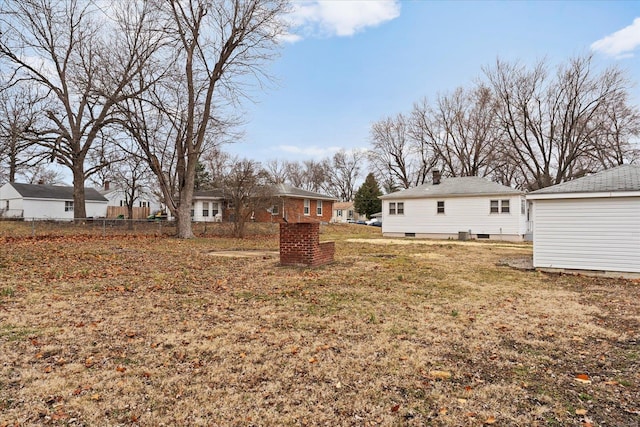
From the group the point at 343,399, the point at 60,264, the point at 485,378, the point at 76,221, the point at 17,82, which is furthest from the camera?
the point at 76,221

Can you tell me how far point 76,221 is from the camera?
20.7 metres

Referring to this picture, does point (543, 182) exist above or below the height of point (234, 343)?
above

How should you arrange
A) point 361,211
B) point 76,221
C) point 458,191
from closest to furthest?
point 76,221
point 458,191
point 361,211

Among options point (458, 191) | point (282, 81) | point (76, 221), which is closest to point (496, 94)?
point (458, 191)

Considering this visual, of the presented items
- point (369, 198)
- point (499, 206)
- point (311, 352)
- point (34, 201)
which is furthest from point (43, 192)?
point (311, 352)

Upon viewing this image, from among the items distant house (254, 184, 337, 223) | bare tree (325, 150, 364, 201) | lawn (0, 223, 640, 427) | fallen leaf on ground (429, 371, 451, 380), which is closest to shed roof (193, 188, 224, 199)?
distant house (254, 184, 337, 223)

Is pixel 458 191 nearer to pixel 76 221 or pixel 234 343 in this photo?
pixel 234 343

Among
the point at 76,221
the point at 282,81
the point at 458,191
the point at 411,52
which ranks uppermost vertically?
the point at 411,52

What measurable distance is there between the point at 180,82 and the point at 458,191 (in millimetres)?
16491

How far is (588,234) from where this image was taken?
29.6 ft

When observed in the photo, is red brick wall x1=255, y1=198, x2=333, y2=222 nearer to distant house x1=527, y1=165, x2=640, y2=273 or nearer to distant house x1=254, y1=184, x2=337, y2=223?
distant house x1=254, y1=184, x2=337, y2=223

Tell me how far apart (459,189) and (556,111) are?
12.1 m

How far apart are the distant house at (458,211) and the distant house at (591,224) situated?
1141 centimetres

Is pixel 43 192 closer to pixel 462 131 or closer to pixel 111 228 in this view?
pixel 111 228
